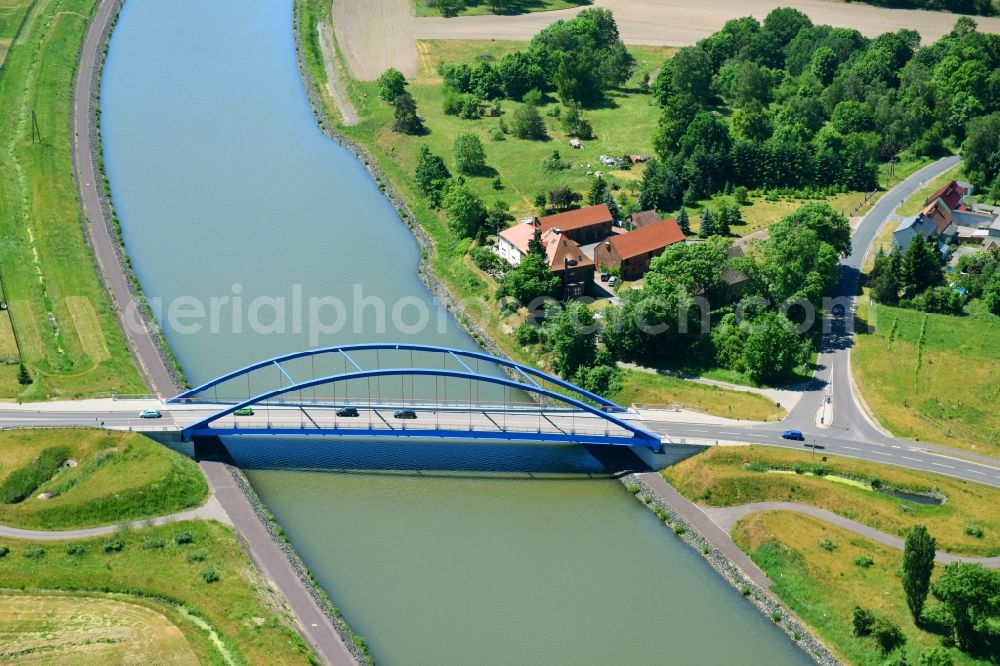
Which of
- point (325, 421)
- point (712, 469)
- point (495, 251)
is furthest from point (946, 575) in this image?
point (495, 251)

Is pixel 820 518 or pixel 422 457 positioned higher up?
pixel 820 518

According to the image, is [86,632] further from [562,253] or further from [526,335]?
[562,253]

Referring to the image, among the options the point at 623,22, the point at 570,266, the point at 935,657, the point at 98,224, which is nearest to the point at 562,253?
the point at 570,266

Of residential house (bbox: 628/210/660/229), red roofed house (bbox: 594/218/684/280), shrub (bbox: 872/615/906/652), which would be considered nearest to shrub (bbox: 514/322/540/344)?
red roofed house (bbox: 594/218/684/280)

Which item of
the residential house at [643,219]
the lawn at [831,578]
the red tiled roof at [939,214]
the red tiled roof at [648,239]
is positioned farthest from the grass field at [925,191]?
the lawn at [831,578]

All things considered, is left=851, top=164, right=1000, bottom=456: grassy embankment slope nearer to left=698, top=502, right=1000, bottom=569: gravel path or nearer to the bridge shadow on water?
left=698, top=502, right=1000, bottom=569: gravel path

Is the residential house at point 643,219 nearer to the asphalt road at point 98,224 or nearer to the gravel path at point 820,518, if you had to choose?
the gravel path at point 820,518

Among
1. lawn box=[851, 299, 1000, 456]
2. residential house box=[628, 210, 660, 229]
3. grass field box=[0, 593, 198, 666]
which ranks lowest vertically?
grass field box=[0, 593, 198, 666]
